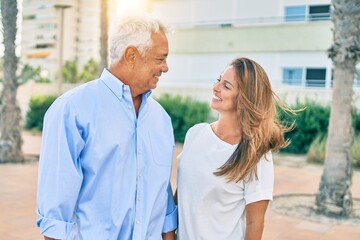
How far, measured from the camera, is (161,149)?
6.88ft

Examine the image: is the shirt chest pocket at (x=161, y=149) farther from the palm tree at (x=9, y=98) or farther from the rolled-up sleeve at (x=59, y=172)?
the palm tree at (x=9, y=98)

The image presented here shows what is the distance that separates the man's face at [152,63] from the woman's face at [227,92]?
0.30 meters

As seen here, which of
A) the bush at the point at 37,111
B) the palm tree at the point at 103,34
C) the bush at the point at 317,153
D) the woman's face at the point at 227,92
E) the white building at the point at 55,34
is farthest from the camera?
the white building at the point at 55,34

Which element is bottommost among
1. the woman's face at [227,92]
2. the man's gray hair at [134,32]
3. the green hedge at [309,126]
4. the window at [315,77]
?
the green hedge at [309,126]

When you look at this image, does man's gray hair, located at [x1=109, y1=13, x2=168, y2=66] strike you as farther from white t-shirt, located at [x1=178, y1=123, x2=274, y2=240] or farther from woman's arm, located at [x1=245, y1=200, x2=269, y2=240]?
woman's arm, located at [x1=245, y1=200, x2=269, y2=240]

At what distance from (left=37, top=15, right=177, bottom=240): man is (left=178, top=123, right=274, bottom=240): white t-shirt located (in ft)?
0.40

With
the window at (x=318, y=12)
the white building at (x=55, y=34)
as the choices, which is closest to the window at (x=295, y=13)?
the window at (x=318, y=12)

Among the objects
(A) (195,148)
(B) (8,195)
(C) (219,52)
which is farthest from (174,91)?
(A) (195,148)

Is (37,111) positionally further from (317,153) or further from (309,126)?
(317,153)

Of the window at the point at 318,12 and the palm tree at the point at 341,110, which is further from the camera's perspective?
the window at the point at 318,12

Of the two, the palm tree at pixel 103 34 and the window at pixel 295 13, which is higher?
the window at pixel 295 13

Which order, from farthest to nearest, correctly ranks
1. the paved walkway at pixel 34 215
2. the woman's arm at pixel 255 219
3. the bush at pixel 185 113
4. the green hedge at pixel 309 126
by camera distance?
the bush at pixel 185 113, the green hedge at pixel 309 126, the paved walkway at pixel 34 215, the woman's arm at pixel 255 219

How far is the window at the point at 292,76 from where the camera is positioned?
1795cm

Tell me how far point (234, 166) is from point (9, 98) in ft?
26.2
